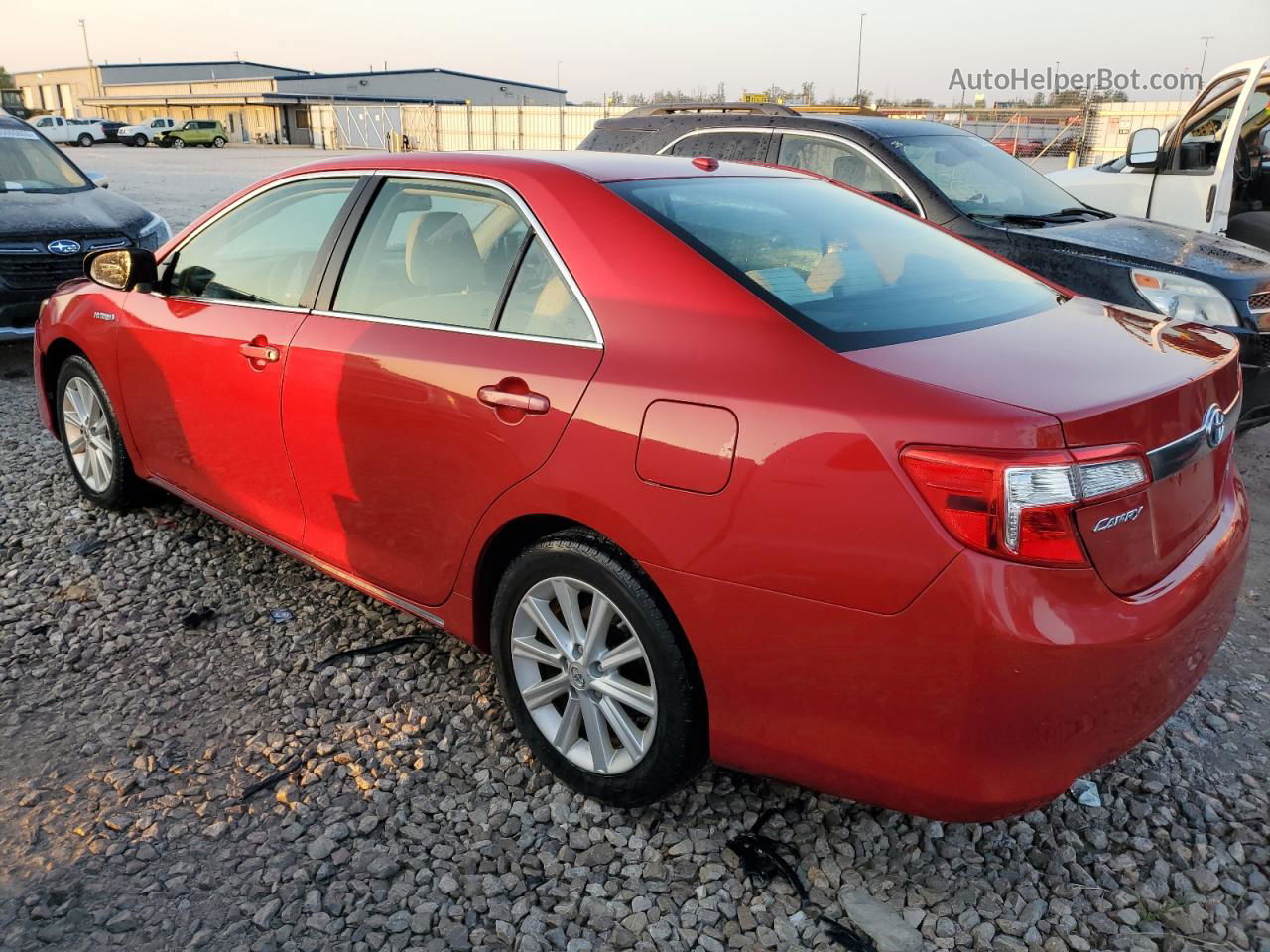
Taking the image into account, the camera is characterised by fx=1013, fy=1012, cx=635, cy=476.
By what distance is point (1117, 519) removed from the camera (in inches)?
79.9

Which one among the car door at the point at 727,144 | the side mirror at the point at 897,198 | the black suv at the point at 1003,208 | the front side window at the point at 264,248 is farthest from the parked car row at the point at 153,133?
the front side window at the point at 264,248

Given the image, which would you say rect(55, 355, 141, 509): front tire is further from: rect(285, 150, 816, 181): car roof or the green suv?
the green suv

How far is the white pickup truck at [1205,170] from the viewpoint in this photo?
258 inches

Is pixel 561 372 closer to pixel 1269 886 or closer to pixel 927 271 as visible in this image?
pixel 927 271

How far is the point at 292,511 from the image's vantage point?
3.47m

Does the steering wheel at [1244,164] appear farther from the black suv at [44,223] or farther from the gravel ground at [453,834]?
the black suv at [44,223]

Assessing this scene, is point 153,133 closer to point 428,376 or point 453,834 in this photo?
point 428,376

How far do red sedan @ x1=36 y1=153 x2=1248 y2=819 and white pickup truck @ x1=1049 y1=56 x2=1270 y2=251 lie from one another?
4.43 meters

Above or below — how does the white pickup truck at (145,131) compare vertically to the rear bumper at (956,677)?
below

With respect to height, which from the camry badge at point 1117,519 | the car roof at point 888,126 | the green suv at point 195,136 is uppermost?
the car roof at point 888,126

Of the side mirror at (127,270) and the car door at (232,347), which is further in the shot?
the side mirror at (127,270)

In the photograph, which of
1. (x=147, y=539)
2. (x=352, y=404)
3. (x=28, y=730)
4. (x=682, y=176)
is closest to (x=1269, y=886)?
(x=682, y=176)

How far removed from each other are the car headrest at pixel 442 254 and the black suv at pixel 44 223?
17.2 feet

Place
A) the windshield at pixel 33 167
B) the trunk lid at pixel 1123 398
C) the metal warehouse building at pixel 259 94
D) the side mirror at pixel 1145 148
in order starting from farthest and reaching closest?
the metal warehouse building at pixel 259 94 < the windshield at pixel 33 167 < the side mirror at pixel 1145 148 < the trunk lid at pixel 1123 398
